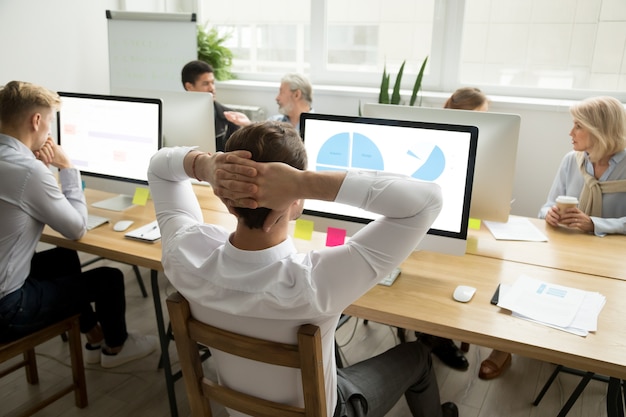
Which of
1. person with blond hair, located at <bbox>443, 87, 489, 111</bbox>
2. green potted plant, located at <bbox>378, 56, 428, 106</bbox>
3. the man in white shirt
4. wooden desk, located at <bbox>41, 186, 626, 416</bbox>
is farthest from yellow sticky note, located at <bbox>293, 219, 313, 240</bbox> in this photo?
green potted plant, located at <bbox>378, 56, 428, 106</bbox>

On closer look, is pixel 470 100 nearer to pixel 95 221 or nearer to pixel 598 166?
pixel 598 166

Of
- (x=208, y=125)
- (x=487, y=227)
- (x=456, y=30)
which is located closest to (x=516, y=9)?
(x=456, y=30)

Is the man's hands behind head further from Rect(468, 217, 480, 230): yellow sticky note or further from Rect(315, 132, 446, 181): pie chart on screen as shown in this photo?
Rect(468, 217, 480, 230): yellow sticky note

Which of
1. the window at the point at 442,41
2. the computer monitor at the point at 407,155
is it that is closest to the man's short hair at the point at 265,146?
the computer monitor at the point at 407,155

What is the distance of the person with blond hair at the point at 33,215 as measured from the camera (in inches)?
71.0

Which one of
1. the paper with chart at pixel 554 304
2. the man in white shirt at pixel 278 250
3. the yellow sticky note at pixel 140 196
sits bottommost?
the paper with chart at pixel 554 304

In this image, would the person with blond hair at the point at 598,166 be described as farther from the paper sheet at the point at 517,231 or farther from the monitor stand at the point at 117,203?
the monitor stand at the point at 117,203

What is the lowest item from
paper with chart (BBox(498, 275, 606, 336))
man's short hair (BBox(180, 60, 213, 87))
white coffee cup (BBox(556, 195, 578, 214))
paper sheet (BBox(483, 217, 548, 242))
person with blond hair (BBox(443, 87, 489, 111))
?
paper with chart (BBox(498, 275, 606, 336))

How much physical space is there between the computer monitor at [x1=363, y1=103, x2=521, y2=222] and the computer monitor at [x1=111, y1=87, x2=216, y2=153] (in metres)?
0.82

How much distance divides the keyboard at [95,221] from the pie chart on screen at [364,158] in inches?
37.1

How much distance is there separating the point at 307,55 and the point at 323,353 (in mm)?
→ 3847

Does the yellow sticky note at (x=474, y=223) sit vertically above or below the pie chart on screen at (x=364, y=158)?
below

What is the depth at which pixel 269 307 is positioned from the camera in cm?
104

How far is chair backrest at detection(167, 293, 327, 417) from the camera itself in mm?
1043
